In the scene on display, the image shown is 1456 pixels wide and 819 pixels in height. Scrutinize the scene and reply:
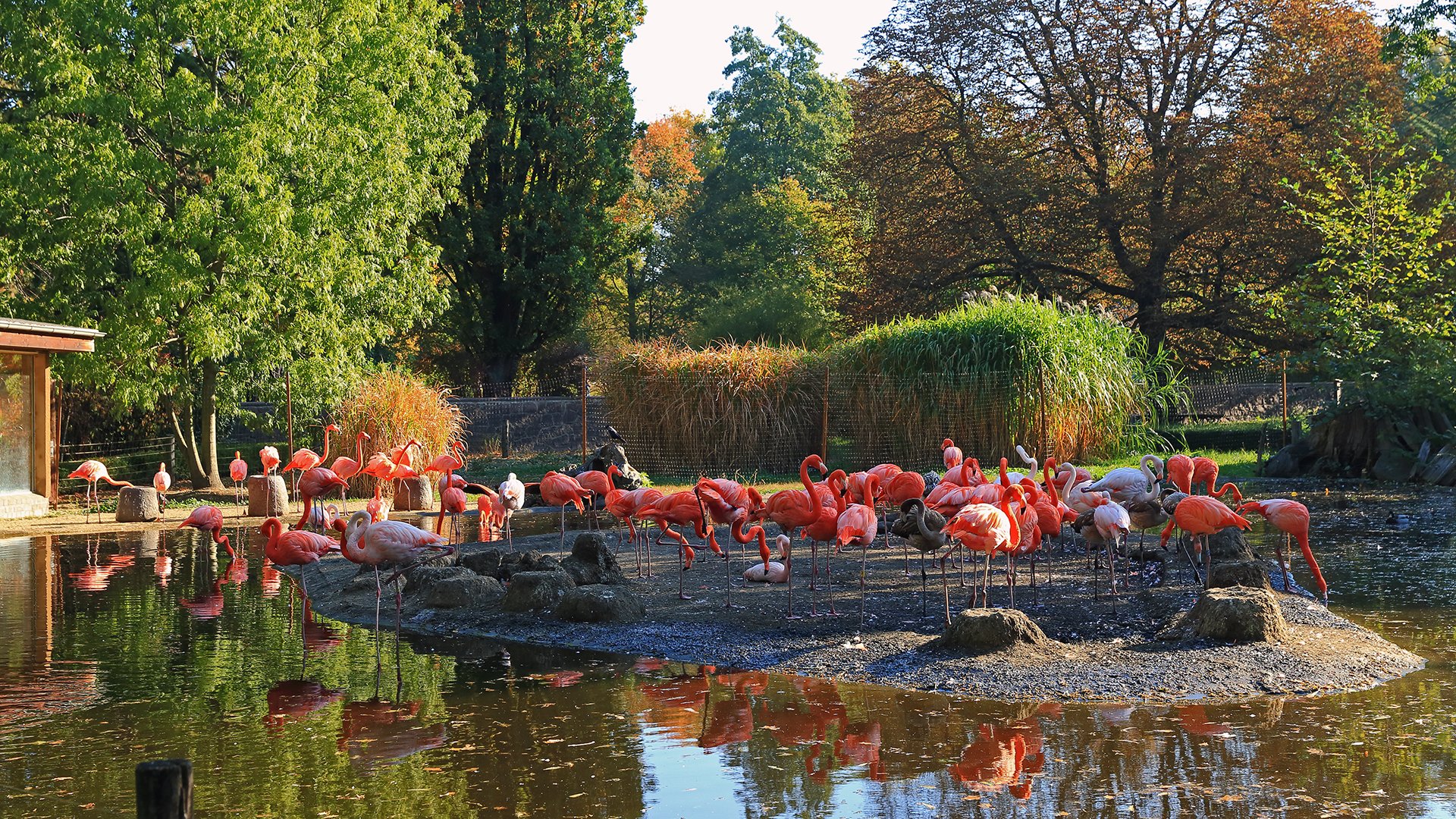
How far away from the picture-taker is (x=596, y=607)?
790 cm

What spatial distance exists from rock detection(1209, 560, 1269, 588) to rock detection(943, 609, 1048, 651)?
1720 mm

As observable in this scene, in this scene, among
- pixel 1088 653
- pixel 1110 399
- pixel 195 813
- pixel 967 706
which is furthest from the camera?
pixel 1110 399

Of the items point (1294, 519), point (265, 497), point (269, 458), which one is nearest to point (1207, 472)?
point (1294, 519)

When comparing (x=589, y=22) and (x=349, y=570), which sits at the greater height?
(x=589, y=22)

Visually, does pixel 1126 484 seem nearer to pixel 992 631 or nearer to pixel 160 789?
pixel 992 631

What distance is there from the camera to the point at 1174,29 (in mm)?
26453

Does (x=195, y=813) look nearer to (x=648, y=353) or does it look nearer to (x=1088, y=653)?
(x=1088, y=653)

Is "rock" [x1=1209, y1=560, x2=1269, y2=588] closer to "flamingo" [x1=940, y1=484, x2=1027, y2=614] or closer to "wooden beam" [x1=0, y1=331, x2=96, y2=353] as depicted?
"flamingo" [x1=940, y1=484, x2=1027, y2=614]

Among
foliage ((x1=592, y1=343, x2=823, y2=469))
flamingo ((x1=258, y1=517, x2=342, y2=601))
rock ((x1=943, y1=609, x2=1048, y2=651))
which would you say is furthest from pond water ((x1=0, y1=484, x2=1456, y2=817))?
foliage ((x1=592, y1=343, x2=823, y2=469))

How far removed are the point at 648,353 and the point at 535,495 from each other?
13.8 ft

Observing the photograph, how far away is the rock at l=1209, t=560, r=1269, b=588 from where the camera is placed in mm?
7730

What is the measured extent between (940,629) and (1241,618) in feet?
5.61

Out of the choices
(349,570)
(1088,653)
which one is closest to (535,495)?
(349,570)

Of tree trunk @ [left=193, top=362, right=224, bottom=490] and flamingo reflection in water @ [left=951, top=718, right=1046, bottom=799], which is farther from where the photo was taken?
tree trunk @ [left=193, top=362, right=224, bottom=490]
